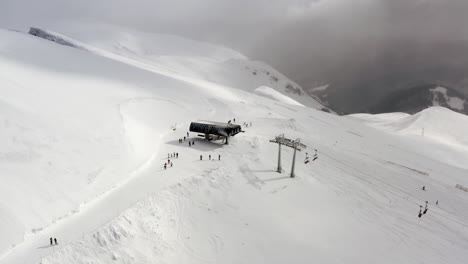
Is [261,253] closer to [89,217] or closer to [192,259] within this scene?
[192,259]

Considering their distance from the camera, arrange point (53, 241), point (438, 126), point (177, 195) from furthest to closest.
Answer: point (438, 126), point (177, 195), point (53, 241)

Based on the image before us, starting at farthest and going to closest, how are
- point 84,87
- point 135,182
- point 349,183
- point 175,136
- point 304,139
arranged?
point 304,139
point 84,87
point 175,136
point 349,183
point 135,182

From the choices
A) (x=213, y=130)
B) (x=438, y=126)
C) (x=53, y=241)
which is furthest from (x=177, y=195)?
(x=438, y=126)

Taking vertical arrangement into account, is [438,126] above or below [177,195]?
above

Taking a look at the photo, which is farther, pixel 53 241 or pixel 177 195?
pixel 177 195

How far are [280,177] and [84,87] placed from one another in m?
33.4

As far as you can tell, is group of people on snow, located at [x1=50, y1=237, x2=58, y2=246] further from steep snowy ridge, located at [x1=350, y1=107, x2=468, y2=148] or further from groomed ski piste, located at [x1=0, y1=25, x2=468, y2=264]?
steep snowy ridge, located at [x1=350, y1=107, x2=468, y2=148]

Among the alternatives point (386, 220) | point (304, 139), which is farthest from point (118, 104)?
point (386, 220)

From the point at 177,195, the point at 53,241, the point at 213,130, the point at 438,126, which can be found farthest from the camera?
the point at 438,126

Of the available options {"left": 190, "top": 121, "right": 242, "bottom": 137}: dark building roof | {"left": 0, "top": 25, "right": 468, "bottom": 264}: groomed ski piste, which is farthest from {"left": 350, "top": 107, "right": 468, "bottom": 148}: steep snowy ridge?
{"left": 190, "top": 121, "right": 242, "bottom": 137}: dark building roof

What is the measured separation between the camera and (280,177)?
108 ft

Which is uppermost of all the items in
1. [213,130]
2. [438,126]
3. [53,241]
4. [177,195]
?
[438,126]

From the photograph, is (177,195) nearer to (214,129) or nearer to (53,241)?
(53,241)

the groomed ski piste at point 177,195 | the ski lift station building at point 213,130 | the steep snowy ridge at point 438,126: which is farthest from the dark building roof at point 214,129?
the steep snowy ridge at point 438,126
